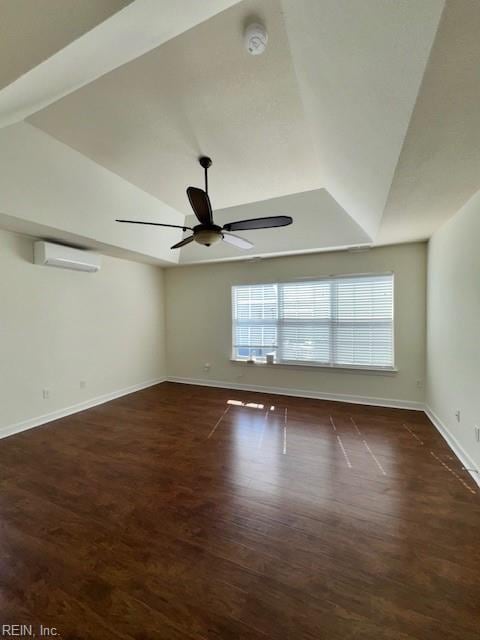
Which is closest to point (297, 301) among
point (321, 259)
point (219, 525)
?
point (321, 259)

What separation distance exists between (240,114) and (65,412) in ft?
14.0

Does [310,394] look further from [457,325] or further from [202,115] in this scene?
[202,115]

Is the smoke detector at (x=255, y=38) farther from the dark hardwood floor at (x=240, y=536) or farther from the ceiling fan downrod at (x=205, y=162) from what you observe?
the dark hardwood floor at (x=240, y=536)

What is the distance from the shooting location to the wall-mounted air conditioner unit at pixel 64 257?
3531mm

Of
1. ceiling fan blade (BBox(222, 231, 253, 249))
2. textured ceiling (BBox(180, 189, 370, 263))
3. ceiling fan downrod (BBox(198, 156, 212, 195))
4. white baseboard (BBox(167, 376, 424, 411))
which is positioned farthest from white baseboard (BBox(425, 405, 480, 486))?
ceiling fan downrod (BBox(198, 156, 212, 195))

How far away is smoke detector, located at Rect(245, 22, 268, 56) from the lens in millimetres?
1424

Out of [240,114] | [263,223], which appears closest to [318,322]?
[263,223]

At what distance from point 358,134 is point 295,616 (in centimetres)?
266

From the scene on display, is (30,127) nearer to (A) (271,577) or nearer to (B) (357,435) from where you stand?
(A) (271,577)

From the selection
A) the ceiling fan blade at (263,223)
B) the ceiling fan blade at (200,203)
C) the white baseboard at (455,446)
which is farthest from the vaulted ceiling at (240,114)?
the white baseboard at (455,446)

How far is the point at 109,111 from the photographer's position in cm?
208

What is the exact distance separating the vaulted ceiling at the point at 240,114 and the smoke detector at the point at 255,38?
36 mm

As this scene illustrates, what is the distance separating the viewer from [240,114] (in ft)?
6.81

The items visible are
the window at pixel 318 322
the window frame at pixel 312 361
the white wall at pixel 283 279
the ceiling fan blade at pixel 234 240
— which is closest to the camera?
the ceiling fan blade at pixel 234 240
